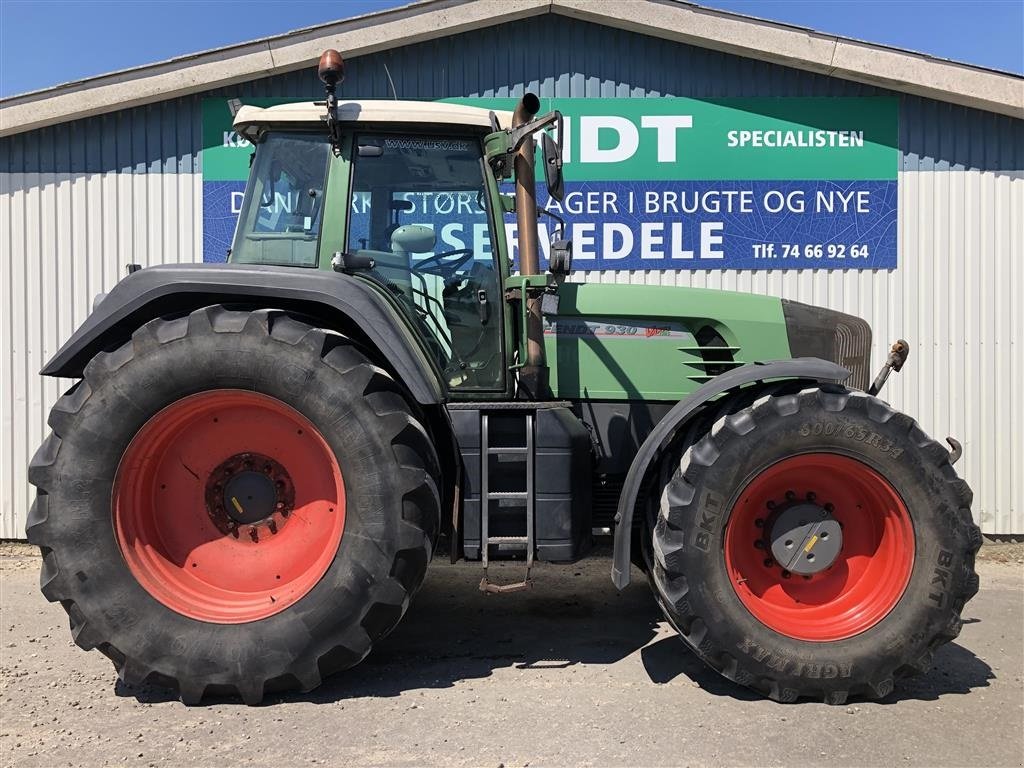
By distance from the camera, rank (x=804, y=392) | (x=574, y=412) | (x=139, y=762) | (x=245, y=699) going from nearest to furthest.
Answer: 1. (x=139, y=762)
2. (x=245, y=699)
3. (x=804, y=392)
4. (x=574, y=412)

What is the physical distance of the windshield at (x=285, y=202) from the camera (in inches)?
139

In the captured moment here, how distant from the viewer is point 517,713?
303 centimetres

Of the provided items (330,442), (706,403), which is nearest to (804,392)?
(706,403)

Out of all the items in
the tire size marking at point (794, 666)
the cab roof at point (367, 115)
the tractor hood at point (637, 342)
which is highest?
the cab roof at point (367, 115)

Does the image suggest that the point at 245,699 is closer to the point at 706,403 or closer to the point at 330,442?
the point at 330,442

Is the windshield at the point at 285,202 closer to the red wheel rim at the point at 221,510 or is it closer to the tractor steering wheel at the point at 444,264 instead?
the tractor steering wheel at the point at 444,264

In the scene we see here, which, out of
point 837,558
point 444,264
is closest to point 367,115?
point 444,264

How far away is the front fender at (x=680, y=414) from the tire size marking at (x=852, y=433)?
0.21 meters

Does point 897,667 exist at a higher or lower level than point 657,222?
lower

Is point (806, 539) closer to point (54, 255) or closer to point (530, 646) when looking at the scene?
point (530, 646)

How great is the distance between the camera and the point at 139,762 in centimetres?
265

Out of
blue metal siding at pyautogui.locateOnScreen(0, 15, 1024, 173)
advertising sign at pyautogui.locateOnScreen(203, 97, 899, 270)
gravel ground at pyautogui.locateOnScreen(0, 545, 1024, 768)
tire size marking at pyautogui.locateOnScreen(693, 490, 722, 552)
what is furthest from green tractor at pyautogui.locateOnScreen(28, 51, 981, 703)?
blue metal siding at pyautogui.locateOnScreen(0, 15, 1024, 173)

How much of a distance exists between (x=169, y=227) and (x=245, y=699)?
4.34m

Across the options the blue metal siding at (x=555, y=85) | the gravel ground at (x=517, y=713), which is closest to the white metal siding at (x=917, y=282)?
the blue metal siding at (x=555, y=85)
